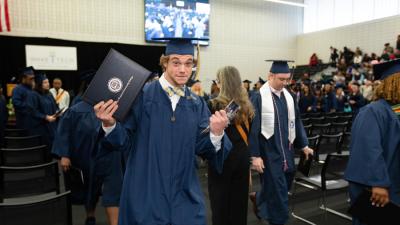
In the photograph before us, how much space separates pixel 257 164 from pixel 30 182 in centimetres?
198

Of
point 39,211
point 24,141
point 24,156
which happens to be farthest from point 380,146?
point 24,141

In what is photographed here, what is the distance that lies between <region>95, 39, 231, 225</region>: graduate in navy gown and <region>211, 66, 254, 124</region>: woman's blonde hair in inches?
45.2

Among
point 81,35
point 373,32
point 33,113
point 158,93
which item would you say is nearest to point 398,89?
point 158,93

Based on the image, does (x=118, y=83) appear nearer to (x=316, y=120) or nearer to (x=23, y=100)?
(x=23, y=100)

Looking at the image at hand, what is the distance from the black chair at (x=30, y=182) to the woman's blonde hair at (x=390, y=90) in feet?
8.24

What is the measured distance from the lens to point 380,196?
2059mm

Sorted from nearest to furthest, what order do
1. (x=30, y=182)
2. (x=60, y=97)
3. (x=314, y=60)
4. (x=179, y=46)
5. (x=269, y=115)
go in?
(x=179, y=46) < (x=30, y=182) < (x=269, y=115) < (x=60, y=97) < (x=314, y=60)

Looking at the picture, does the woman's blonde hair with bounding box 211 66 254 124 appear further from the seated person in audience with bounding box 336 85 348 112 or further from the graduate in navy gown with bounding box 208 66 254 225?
the seated person in audience with bounding box 336 85 348 112

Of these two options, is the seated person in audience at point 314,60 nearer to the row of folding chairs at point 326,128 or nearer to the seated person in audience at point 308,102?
the seated person in audience at point 308,102

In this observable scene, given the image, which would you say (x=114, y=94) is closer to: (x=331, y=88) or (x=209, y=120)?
(x=209, y=120)

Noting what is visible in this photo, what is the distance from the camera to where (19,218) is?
1.83 meters

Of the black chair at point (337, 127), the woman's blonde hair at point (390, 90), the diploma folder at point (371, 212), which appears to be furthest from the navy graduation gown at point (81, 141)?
the black chair at point (337, 127)

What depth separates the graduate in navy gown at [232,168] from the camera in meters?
2.85

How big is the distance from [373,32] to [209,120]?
15424 millimetres
